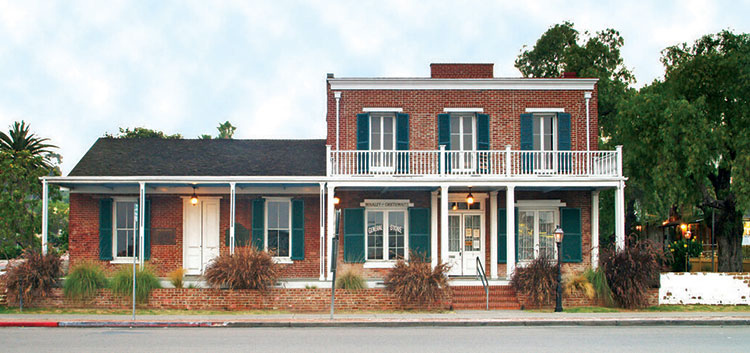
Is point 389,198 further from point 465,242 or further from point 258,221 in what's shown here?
point 258,221

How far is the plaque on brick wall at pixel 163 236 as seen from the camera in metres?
21.1

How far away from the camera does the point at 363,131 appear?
2097cm

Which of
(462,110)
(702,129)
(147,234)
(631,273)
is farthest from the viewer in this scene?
(462,110)

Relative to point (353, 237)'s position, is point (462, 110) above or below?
above

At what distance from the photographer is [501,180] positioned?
1911cm

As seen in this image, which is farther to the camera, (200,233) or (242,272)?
(200,233)

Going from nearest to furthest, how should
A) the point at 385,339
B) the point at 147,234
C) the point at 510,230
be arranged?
the point at 385,339 < the point at 510,230 < the point at 147,234

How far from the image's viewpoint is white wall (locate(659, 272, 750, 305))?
18.3 meters

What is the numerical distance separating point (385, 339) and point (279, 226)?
9171 mm

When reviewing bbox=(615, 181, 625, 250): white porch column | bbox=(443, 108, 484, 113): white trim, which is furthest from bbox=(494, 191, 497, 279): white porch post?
bbox=(615, 181, 625, 250): white porch column

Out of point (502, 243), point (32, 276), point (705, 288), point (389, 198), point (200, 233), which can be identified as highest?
point (389, 198)

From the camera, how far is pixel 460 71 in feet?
71.8

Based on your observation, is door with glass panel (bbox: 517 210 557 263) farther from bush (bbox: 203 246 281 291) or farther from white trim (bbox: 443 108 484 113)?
bush (bbox: 203 246 281 291)

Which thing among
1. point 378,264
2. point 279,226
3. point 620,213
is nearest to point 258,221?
point 279,226
